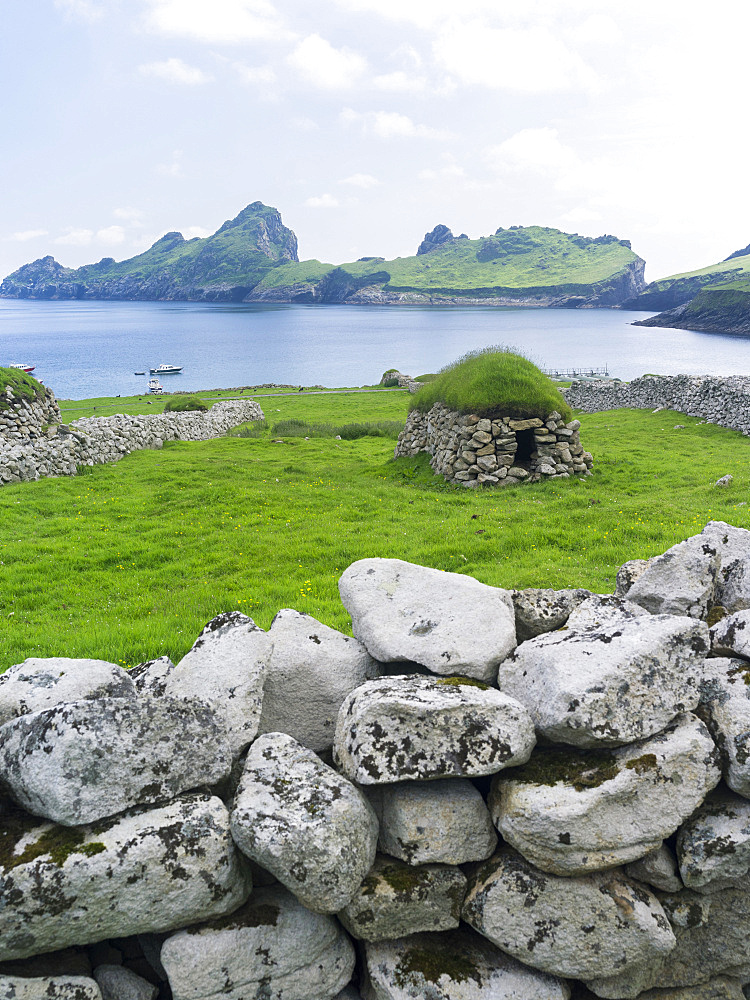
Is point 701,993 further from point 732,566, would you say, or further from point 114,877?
point 114,877

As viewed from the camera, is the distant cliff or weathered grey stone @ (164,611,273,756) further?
the distant cliff

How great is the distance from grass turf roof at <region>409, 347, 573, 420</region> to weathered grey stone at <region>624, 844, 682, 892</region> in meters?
19.7

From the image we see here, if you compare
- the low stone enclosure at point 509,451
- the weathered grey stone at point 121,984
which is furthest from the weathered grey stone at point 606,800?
the low stone enclosure at point 509,451

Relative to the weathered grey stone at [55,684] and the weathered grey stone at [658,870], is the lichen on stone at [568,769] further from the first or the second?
the weathered grey stone at [55,684]

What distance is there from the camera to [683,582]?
6.00 meters

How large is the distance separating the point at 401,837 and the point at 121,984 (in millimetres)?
2308

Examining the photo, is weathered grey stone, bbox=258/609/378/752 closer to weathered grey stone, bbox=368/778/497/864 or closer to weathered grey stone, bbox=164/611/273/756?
weathered grey stone, bbox=164/611/273/756

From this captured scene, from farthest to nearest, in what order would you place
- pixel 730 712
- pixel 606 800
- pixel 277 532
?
pixel 277 532 < pixel 730 712 < pixel 606 800

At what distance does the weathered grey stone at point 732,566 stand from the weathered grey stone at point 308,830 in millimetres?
4397

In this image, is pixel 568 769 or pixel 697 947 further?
pixel 697 947

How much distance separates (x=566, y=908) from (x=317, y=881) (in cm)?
186

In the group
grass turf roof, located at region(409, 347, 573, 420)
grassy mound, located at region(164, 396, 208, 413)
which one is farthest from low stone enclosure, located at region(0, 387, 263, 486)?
grass turf roof, located at region(409, 347, 573, 420)

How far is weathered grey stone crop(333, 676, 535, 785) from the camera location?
438 cm

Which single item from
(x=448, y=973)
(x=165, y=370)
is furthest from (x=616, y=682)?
(x=165, y=370)
